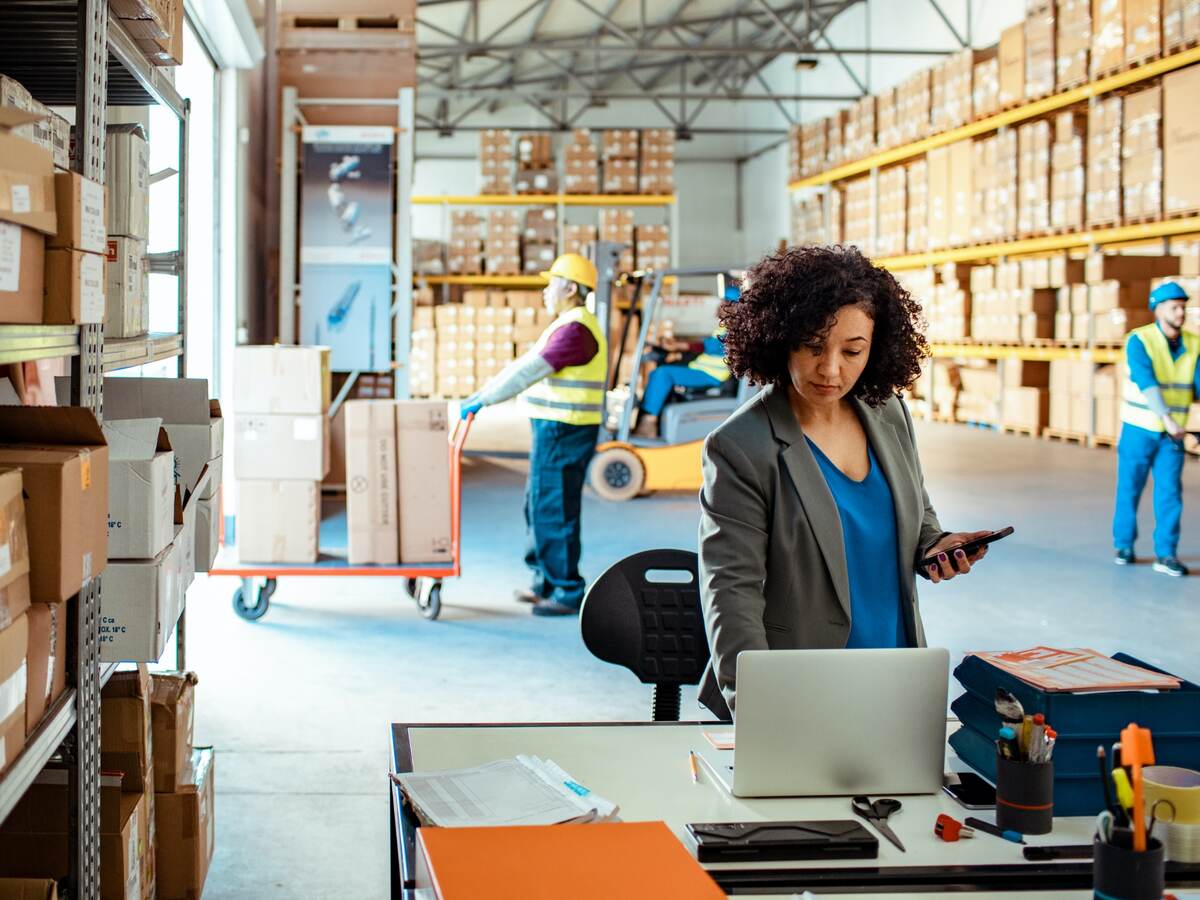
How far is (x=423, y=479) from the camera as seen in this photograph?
6277 mm

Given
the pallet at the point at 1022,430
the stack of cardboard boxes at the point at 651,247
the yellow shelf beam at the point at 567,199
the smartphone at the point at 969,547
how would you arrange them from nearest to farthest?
the smartphone at the point at 969,547 → the pallet at the point at 1022,430 → the yellow shelf beam at the point at 567,199 → the stack of cardboard boxes at the point at 651,247

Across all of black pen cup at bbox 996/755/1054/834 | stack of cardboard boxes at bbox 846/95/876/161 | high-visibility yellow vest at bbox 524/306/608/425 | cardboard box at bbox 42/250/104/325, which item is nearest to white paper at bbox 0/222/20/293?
cardboard box at bbox 42/250/104/325

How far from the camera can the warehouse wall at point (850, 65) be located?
1830 cm

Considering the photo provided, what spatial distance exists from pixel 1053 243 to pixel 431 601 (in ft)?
30.8

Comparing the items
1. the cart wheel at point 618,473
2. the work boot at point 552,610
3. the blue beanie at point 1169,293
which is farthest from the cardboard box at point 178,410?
the cart wheel at point 618,473

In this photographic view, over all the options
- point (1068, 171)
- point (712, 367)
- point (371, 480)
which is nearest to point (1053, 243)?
point (1068, 171)

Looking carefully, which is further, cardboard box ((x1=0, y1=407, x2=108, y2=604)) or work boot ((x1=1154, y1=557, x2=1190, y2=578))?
work boot ((x1=1154, y1=557, x2=1190, y2=578))

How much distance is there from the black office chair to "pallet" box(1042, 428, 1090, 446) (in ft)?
38.0

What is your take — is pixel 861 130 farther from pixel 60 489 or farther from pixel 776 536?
pixel 60 489

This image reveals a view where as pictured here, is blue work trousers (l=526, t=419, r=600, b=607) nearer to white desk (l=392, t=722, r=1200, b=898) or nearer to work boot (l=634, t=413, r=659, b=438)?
white desk (l=392, t=722, r=1200, b=898)

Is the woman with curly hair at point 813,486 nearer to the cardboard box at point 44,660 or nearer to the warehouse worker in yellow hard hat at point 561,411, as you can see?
the cardboard box at point 44,660

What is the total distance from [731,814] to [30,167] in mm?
1431

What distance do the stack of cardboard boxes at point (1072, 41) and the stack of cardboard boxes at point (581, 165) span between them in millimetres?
7998

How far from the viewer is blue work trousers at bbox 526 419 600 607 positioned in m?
6.31
